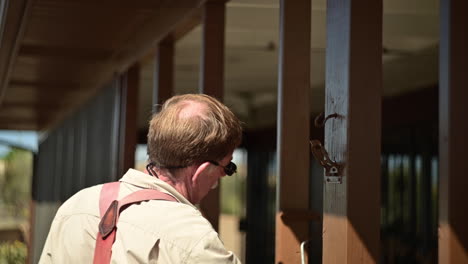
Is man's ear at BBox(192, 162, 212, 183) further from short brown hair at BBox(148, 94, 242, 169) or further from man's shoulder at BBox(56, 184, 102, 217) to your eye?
man's shoulder at BBox(56, 184, 102, 217)

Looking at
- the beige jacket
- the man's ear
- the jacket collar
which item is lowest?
the beige jacket

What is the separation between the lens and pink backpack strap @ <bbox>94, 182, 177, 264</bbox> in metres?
1.81

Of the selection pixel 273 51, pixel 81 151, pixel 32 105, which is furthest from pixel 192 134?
pixel 32 105

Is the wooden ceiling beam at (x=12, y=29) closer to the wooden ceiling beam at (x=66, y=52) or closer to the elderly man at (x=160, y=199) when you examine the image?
the wooden ceiling beam at (x=66, y=52)

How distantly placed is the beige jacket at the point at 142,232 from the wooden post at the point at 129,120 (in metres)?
4.38

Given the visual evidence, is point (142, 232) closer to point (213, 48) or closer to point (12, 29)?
point (213, 48)

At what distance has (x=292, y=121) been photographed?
318cm

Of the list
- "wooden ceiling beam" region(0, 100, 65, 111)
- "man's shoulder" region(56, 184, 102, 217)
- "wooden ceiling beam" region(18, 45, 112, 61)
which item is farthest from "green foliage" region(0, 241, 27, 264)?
"man's shoulder" region(56, 184, 102, 217)

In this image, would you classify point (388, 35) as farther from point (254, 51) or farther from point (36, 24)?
point (36, 24)

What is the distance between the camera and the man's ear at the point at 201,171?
6.22 ft

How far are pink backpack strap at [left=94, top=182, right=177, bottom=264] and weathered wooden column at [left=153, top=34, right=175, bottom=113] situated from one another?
10.5 ft

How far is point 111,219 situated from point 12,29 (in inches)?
137

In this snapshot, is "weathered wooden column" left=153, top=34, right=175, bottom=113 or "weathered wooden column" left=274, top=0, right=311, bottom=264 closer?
"weathered wooden column" left=274, top=0, right=311, bottom=264

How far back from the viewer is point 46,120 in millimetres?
12773
